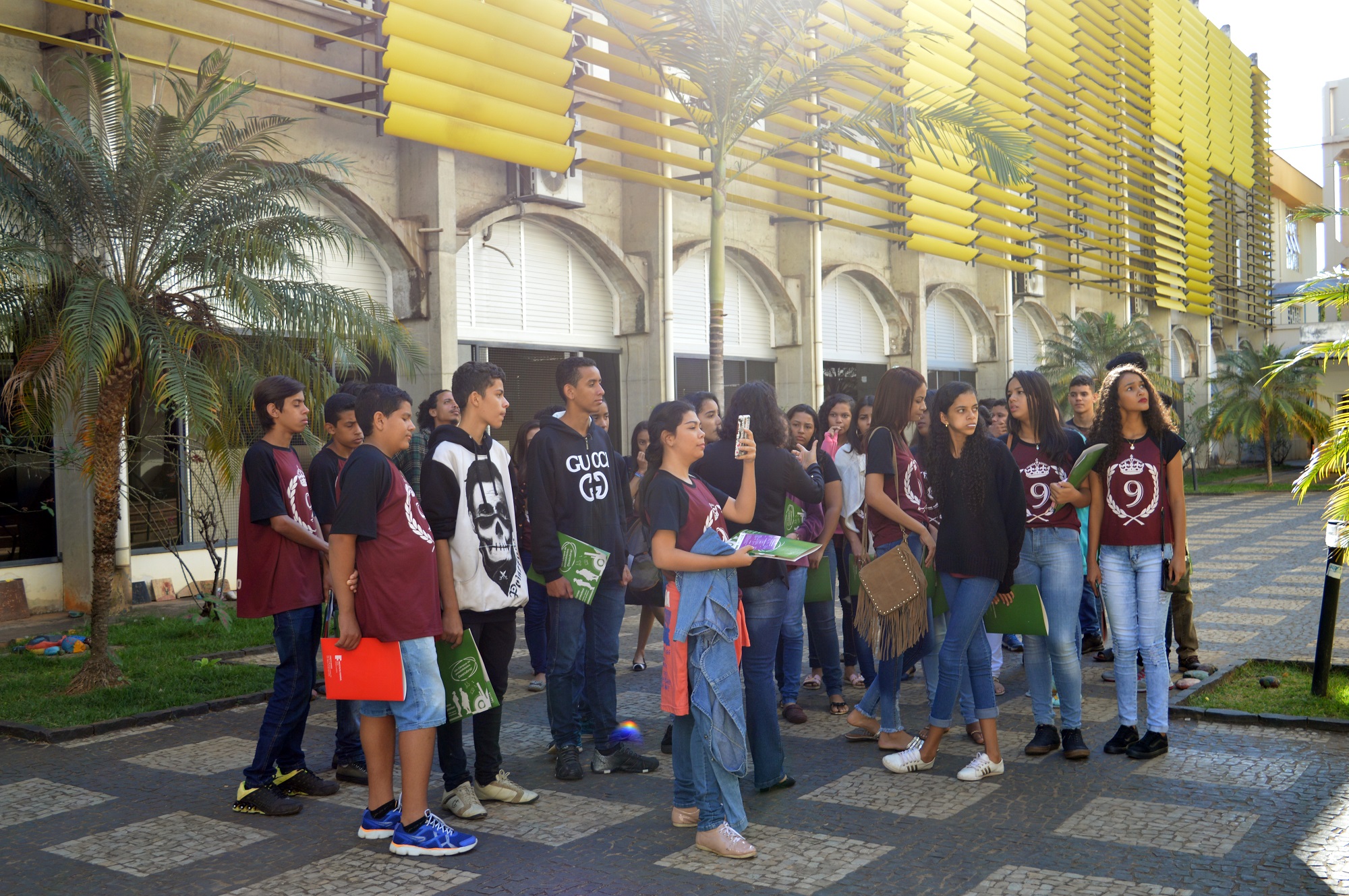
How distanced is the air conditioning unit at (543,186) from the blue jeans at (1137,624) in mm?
11309

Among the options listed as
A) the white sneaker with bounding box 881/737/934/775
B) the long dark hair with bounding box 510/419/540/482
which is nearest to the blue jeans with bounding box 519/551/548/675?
the long dark hair with bounding box 510/419/540/482

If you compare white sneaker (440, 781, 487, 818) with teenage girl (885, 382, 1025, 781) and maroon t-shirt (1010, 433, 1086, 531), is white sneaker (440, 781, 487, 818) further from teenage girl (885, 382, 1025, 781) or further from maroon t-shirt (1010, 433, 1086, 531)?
maroon t-shirt (1010, 433, 1086, 531)

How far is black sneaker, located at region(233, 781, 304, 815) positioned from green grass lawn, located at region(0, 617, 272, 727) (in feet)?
7.26

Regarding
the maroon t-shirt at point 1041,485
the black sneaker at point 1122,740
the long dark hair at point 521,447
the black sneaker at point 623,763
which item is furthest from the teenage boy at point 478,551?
the long dark hair at point 521,447

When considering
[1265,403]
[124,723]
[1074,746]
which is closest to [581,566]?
[1074,746]

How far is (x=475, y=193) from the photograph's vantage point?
1535 cm

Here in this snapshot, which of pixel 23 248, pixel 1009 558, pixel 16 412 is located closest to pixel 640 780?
pixel 1009 558

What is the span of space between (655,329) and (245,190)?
9.26 m

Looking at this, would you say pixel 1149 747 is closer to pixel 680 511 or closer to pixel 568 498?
pixel 680 511

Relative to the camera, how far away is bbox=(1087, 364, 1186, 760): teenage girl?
18.9 feet

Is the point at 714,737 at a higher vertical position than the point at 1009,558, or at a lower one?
lower

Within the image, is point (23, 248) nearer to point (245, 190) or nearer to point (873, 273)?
point (245, 190)

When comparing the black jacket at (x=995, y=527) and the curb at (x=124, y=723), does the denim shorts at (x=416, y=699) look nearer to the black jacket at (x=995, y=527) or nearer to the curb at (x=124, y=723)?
the curb at (x=124, y=723)

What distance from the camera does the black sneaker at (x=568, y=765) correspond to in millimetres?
5527
